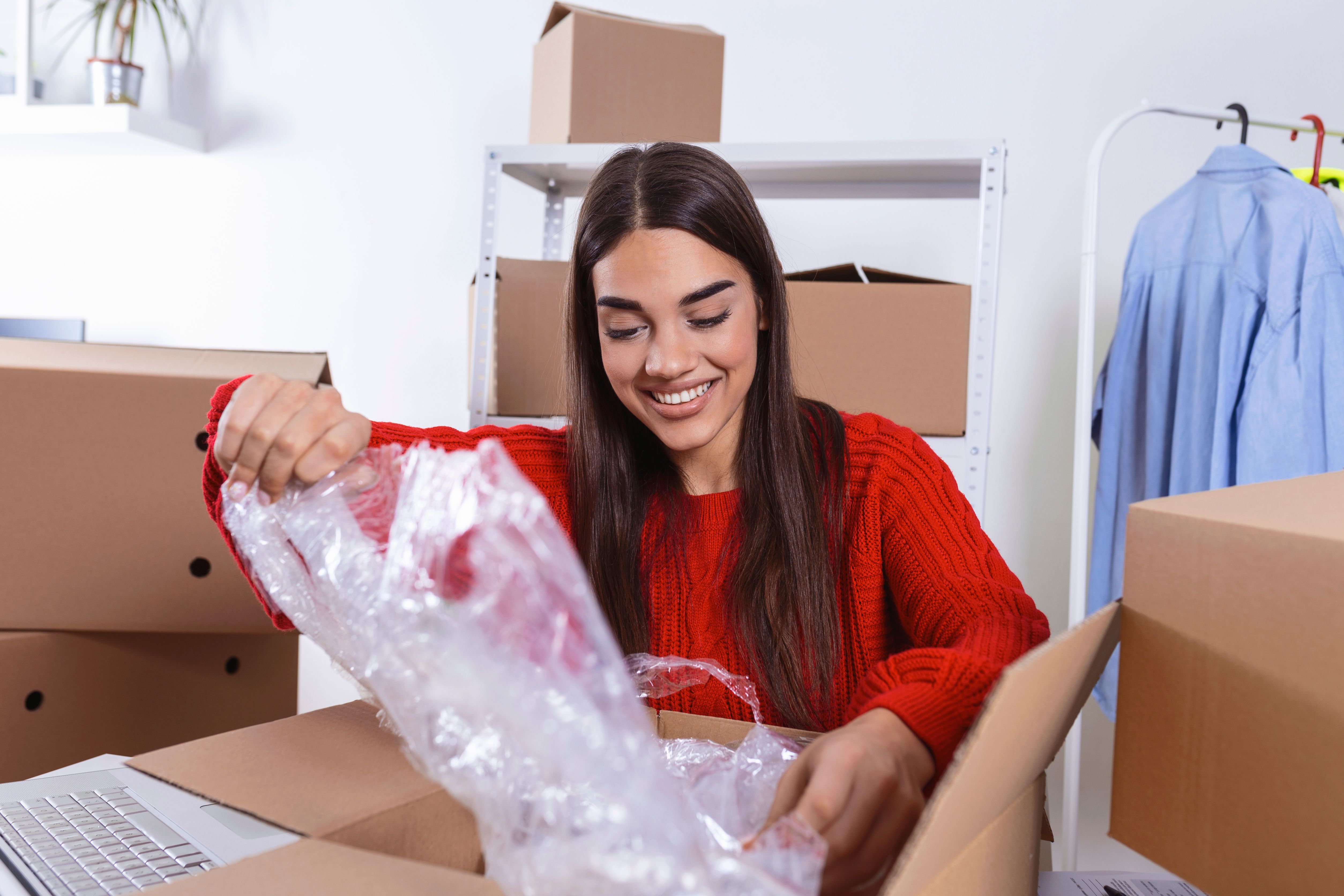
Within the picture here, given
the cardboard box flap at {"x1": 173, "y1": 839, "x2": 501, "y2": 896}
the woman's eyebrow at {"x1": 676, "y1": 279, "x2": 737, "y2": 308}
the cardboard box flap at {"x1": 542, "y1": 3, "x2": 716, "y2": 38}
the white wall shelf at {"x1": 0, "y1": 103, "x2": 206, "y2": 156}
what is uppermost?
the cardboard box flap at {"x1": 542, "y1": 3, "x2": 716, "y2": 38}

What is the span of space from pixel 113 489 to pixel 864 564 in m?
0.80

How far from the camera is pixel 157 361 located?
102cm

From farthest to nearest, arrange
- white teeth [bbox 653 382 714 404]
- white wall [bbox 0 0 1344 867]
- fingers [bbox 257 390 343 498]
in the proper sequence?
white wall [bbox 0 0 1344 867] → white teeth [bbox 653 382 714 404] → fingers [bbox 257 390 343 498]

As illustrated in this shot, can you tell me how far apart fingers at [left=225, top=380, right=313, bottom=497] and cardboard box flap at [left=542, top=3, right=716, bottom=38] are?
1.02 metres

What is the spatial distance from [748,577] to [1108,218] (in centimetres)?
125

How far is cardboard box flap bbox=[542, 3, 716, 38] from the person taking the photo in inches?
55.7

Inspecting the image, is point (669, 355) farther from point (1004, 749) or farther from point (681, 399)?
point (1004, 749)

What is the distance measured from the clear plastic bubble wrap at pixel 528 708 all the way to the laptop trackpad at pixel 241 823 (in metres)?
0.09

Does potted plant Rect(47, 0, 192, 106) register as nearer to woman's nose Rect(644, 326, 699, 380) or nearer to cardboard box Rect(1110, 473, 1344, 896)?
woman's nose Rect(644, 326, 699, 380)

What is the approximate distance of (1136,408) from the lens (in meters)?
1.49

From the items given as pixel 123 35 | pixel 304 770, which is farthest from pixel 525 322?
pixel 123 35

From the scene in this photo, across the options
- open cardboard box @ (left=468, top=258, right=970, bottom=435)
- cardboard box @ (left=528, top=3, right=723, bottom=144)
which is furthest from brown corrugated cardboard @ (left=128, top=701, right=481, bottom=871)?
cardboard box @ (left=528, top=3, right=723, bottom=144)

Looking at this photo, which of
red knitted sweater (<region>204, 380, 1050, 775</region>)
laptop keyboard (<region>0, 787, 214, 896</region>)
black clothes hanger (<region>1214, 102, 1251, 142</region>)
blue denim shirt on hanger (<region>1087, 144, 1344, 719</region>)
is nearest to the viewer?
laptop keyboard (<region>0, 787, 214, 896</region>)

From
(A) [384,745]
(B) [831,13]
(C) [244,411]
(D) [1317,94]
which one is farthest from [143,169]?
(D) [1317,94]
